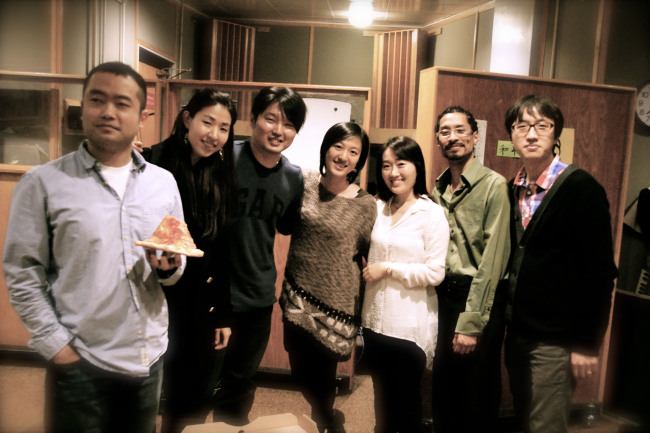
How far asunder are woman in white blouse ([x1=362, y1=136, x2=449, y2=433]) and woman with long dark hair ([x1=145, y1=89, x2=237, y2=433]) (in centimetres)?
57

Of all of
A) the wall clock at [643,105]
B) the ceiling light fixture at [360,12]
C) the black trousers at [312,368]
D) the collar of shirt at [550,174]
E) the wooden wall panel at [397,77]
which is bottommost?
the black trousers at [312,368]

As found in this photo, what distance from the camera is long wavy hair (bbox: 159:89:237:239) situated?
138 centimetres

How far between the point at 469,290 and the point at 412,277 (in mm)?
239

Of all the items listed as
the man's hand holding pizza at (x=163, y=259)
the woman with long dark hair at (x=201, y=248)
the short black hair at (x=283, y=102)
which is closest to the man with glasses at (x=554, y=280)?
the short black hair at (x=283, y=102)

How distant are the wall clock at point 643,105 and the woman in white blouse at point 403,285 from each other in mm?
1828

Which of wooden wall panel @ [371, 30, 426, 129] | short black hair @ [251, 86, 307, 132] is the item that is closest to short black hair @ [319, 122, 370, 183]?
short black hair @ [251, 86, 307, 132]

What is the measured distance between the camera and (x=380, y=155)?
1.64 m

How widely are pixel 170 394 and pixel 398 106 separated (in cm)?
445

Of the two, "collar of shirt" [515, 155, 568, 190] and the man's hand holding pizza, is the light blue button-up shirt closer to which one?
the man's hand holding pizza

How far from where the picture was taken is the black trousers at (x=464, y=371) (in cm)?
160

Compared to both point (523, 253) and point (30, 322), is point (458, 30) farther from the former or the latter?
point (30, 322)

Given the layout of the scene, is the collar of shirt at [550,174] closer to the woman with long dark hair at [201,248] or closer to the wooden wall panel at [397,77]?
the woman with long dark hair at [201,248]

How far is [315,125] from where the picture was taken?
248cm

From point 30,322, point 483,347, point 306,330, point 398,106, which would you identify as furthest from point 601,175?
point 398,106
